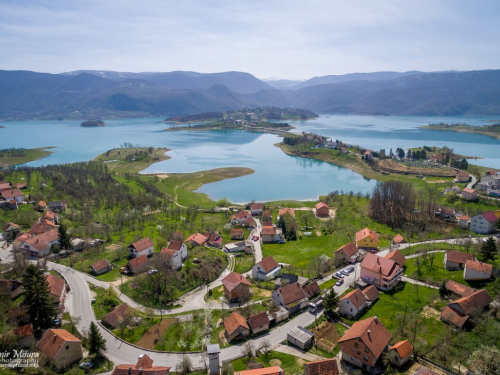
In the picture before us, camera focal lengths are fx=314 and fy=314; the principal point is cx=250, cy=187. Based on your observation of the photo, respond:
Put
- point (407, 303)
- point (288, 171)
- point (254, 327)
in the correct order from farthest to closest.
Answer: point (288, 171) → point (407, 303) → point (254, 327)

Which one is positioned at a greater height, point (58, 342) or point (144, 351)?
point (58, 342)

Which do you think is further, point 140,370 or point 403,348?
point 403,348

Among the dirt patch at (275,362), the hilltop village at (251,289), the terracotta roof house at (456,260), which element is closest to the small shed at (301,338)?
the hilltop village at (251,289)

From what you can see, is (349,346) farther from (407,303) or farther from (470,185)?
(470,185)

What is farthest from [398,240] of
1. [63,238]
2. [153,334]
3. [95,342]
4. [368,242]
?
[63,238]

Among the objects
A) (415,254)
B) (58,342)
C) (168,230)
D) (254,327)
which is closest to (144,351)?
(58,342)

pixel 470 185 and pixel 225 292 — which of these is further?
pixel 470 185

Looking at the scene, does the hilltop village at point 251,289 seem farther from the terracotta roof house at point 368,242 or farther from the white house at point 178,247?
the white house at point 178,247

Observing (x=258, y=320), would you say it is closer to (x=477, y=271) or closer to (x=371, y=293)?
(x=371, y=293)
